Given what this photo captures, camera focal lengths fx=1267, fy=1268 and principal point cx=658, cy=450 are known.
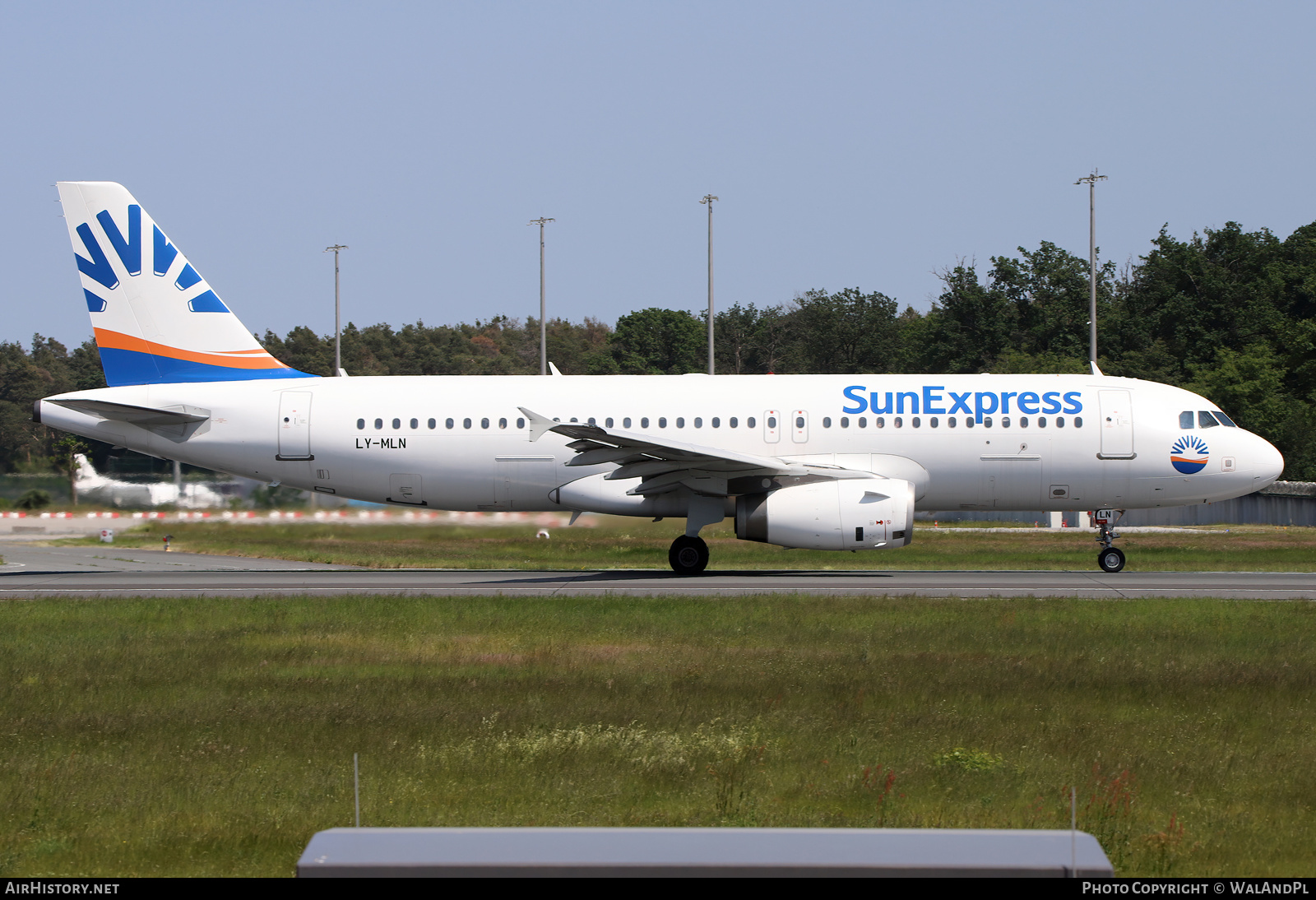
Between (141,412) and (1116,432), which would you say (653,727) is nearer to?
(1116,432)

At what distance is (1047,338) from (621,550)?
4620 centimetres

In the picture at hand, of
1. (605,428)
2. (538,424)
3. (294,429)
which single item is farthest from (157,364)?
(605,428)

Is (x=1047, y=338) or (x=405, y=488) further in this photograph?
(x=1047, y=338)

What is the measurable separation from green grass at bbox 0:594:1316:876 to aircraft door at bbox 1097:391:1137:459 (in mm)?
7768

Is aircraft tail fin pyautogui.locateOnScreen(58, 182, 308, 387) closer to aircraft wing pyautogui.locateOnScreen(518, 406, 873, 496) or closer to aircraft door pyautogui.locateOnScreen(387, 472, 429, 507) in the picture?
aircraft door pyautogui.locateOnScreen(387, 472, 429, 507)

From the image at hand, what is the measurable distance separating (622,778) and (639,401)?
57.3 ft

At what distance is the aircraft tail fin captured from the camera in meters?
27.1

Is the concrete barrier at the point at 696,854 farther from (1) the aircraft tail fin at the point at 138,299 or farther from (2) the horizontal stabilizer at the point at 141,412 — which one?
(1) the aircraft tail fin at the point at 138,299

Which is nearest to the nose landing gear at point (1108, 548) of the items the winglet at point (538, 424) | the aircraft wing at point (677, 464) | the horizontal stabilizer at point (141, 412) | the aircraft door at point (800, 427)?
the aircraft wing at point (677, 464)

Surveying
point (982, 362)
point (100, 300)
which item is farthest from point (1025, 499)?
point (982, 362)

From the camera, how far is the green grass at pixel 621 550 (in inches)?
1147

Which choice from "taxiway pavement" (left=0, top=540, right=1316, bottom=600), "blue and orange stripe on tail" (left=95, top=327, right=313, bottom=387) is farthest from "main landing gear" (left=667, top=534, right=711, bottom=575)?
"blue and orange stripe on tail" (left=95, top=327, right=313, bottom=387)

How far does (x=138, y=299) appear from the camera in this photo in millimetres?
27203

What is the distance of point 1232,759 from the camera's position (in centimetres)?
1008
